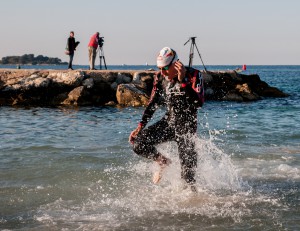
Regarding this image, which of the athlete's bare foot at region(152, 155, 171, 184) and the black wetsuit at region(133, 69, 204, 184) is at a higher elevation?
the black wetsuit at region(133, 69, 204, 184)

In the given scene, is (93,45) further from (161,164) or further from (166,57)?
(166,57)

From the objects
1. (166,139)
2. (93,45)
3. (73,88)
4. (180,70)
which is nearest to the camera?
(180,70)

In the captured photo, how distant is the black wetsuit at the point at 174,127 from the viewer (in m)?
6.98

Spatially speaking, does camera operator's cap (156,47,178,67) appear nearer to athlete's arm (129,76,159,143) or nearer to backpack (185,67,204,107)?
backpack (185,67,204,107)

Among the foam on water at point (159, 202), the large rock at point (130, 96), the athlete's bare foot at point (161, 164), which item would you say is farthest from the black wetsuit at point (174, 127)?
the large rock at point (130, 96)

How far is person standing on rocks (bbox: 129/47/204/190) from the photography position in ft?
22.2

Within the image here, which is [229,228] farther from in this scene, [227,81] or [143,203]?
[227,81]

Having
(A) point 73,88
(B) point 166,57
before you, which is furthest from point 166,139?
(A) point 73,88

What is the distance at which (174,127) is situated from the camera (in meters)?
7.12

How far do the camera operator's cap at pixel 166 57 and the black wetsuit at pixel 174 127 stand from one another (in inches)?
13.7

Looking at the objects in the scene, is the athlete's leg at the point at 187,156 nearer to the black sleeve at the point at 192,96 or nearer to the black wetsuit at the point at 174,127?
the black wetsuit at the point at 174,127

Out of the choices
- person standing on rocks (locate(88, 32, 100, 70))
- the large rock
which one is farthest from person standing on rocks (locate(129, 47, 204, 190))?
person standing on rocks (locate(88, 32, 100, 70))

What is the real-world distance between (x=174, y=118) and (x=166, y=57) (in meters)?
1.00

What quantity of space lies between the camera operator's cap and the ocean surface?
1.61 metres
